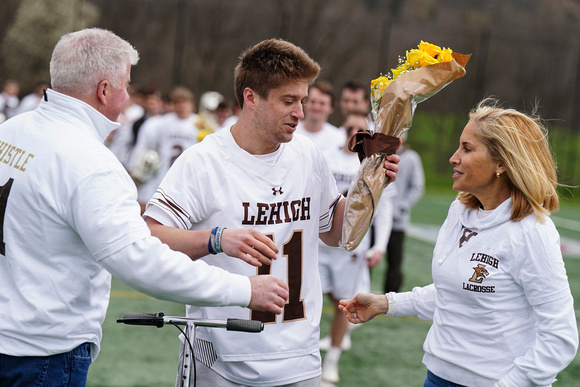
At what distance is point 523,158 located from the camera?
10.5ft

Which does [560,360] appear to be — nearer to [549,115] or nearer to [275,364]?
[275,364]

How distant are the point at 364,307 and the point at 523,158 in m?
1.05

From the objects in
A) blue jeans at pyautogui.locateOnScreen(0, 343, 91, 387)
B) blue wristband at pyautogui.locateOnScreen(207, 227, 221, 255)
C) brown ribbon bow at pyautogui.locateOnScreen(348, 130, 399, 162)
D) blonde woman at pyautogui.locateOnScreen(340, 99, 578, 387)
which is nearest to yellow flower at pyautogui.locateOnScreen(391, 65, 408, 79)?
brown ribbon bow at pyautogui.locateOnScreen(348, 130, 399, 162)

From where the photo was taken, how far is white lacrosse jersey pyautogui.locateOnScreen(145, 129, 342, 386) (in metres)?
3.27

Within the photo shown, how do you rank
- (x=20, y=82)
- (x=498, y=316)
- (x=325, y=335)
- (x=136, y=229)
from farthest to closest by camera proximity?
(x=20, y=82), (x=325, y=335), (x=498, y=316), (x=136, y=229)

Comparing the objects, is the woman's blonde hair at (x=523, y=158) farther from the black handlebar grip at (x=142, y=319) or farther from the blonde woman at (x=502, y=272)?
the black handlebar grip at (x=142, y=319)

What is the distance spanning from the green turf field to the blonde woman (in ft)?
10.5

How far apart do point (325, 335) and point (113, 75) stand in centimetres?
526

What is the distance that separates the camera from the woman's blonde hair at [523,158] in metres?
3.19

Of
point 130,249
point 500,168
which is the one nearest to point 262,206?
point 130,249

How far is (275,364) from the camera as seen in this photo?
130 inches

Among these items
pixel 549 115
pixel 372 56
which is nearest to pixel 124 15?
pixel 372 56

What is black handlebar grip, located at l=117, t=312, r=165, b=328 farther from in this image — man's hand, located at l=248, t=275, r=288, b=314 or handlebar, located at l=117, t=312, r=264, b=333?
man's hand, located at l=248, t=275, r=288, b=314

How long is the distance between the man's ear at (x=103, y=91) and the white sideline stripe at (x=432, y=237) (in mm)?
12014
